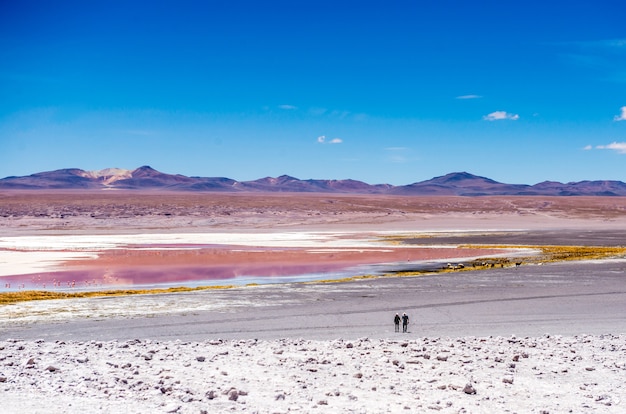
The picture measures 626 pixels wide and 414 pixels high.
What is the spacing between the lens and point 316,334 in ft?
57.1

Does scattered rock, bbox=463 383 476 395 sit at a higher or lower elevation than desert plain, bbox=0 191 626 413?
higher

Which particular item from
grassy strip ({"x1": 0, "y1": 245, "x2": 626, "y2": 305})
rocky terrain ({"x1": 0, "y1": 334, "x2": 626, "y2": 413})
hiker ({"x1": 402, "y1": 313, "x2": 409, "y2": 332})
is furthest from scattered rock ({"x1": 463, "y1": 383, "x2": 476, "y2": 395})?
grassy strip ({"x1": 0, "y1": 245, "x2": 626, "y2": 305})

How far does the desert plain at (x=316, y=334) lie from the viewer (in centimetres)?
1050

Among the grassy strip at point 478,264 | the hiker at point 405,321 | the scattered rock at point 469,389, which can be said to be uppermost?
the scattered rock at point 469,389

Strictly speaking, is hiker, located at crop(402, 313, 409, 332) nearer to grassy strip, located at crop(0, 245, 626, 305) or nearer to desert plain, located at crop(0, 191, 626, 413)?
desert plain, located at crop(0, 191, 626, 413)

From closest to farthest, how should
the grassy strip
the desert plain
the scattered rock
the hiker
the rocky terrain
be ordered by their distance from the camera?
1. the rocky terrain
2. the desert plain
3. the scattered rock
4. the hiker
5. the grassy strip

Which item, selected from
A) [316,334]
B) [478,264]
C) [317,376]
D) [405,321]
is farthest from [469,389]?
[478,264]

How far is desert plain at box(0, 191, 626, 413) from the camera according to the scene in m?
10.5

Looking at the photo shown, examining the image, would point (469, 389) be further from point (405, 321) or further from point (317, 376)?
point (405, 321)

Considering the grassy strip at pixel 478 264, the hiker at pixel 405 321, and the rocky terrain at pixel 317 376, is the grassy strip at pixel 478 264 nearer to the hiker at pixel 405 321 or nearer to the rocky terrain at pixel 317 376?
the rocky terrain at pixel 317 376

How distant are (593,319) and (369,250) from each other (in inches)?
1227

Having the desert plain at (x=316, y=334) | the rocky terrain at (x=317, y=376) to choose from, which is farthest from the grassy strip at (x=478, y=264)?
the rocky terrain at (x=317, y=376)

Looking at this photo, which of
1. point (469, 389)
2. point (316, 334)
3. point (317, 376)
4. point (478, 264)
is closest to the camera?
point (469, 389)

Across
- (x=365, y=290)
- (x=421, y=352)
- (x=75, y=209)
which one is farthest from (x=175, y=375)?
(x=75, y=209)
